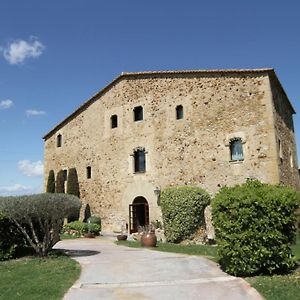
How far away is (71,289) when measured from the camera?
8359 mm

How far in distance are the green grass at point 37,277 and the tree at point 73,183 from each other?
13.1 metres

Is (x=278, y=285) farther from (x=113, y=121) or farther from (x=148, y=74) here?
(x=113, y=121)

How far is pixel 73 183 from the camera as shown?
26.2m

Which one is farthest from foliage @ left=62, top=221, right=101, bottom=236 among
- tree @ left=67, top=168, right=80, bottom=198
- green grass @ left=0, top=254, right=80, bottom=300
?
green grass @ left=0, top=254, right=80, bottom=300

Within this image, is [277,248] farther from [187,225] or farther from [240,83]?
[240,83]

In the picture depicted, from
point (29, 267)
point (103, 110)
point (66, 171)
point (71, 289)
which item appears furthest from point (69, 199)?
point (66, 171)

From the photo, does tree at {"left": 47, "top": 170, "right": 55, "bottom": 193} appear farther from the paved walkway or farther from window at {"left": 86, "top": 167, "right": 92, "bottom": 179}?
the paved walkway

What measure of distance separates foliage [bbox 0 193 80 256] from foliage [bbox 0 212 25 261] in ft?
0.71

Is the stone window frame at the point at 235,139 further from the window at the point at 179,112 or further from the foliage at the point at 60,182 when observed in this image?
the foliage at the point at 60,182

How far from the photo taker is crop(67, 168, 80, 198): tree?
85.5 ft

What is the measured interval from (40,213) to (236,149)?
10.7m

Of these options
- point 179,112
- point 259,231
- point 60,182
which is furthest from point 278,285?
point 60,182

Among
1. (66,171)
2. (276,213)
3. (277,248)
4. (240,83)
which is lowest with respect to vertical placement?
(277,248)

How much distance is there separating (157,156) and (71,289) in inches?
550
